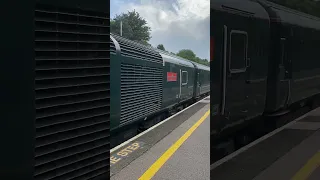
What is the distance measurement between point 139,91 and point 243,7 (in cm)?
224

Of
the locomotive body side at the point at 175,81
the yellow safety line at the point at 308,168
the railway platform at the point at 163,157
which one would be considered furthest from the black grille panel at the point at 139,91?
the yellow safety line at the point at 308,168

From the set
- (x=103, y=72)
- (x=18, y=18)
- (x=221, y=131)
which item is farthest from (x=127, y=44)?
(x=18, y=18)

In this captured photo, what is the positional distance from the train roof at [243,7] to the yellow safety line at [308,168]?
131 cm

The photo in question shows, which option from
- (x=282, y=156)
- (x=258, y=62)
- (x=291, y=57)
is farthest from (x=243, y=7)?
(x=282, y=156)

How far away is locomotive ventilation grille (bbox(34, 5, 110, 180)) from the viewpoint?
3.06ft

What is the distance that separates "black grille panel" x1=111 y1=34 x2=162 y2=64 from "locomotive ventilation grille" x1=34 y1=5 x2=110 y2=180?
5.51 feet

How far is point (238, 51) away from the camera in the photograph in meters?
1.94

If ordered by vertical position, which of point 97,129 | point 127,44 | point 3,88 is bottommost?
point 97,129

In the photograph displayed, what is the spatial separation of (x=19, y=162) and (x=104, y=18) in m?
0.57

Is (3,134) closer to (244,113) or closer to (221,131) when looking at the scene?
(221,131)

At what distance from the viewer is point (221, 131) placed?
5.99ft

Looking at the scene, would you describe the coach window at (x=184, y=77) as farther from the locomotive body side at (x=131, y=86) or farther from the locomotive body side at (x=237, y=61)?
A: the locomotive body side at (x=237, y=61)

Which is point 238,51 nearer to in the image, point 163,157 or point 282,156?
point 282,156

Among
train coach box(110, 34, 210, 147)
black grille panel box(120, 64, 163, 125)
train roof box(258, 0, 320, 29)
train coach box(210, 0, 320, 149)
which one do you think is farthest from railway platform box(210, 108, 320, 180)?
black grille panel box(120, 64, 163, 125)
